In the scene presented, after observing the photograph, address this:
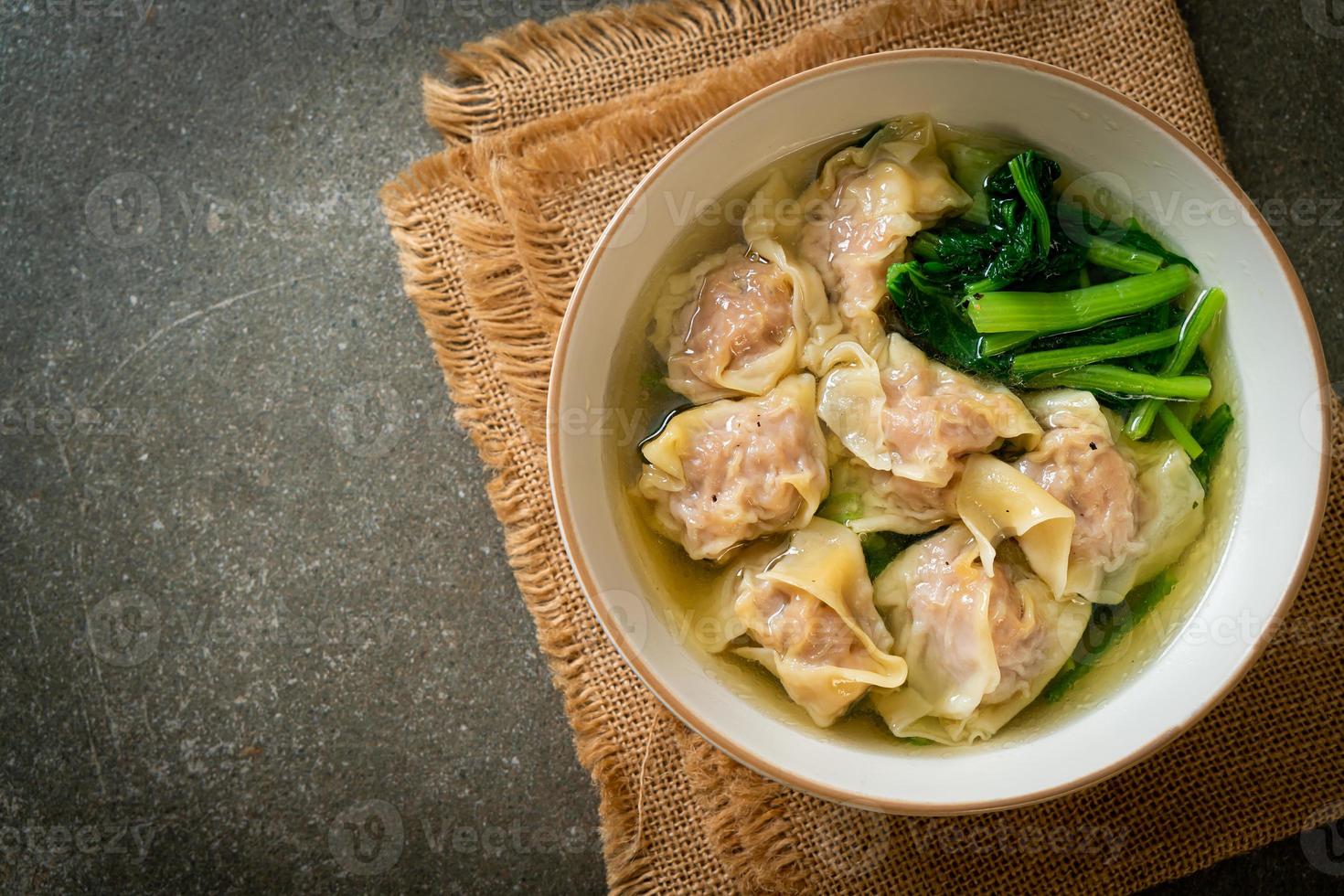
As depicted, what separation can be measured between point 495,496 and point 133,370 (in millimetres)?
1045

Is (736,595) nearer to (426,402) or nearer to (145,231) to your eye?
(426,402)

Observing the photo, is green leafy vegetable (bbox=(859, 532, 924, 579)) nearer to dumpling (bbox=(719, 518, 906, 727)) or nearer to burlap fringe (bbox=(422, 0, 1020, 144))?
dumpling (bbox=(719, 518, 906, 727))

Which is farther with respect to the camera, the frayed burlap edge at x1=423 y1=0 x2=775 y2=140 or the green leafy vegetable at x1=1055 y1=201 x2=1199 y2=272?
the frayed burlap edge at x1=423 y1=0 x2=775 y2=140

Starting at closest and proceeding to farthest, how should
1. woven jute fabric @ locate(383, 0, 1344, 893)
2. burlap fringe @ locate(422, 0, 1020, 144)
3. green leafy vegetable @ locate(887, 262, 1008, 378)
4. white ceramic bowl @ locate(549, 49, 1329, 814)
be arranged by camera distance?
white ceramic bowl @ locate(549, 49, 1329, 814) < green leafy vegetable @ locate(887, 262, 1008, 378) < woven jute fabric @ locate(383, 0, 1344, 893) < burlap fringe @ locate(422, 0, 1020, 144)

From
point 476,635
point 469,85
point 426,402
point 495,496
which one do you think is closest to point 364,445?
point 426,402

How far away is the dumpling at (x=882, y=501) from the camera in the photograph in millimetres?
2084

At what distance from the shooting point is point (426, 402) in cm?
244

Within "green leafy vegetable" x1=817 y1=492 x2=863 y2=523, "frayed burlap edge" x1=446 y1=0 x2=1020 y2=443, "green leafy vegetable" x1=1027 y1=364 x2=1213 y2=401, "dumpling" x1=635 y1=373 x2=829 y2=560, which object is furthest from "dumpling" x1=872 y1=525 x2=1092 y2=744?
"frayed burlap edge" x1=446 y1=0 x2=1020 y2=443

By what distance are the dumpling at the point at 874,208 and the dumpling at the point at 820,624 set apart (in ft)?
1.58

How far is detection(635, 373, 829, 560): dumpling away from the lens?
2055 mm

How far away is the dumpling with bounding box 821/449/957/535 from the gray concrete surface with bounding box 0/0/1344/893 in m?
0.87

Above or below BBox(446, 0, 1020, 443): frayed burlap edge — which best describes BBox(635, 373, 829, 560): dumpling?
below

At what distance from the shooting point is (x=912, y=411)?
2.04m

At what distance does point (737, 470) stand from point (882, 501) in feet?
1.12
